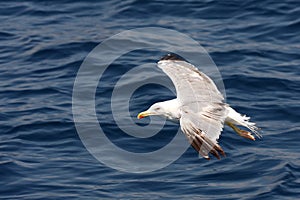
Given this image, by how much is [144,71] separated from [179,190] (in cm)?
360

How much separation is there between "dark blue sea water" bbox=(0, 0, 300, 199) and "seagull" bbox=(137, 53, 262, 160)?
4.45 feet

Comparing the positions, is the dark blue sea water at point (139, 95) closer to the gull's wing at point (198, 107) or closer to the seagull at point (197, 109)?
the seagull at point (197, 109)

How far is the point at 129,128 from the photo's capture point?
1324 centimetres

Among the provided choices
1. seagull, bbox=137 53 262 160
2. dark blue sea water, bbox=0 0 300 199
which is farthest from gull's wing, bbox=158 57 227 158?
dark blue sea water, bbox=0 0 300 199

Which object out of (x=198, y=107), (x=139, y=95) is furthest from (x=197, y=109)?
(x=139, y=95)

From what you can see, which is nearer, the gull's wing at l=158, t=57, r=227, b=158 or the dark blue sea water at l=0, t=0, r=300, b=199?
the gull's wing at l=158, t=57, r=227, b=158

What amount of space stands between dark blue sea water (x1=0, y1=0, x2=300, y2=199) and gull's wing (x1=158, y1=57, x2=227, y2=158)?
1946mm

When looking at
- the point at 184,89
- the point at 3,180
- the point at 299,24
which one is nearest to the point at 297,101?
the point at 299,24

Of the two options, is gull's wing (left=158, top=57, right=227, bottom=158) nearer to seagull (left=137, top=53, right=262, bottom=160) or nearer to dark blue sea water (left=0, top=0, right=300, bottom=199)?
seagull (left=137, top=53, right=262, bottom=160)

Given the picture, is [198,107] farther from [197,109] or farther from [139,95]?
[139,95]

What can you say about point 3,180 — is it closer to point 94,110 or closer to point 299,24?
point 94,110

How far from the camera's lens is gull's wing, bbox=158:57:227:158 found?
31.1ft

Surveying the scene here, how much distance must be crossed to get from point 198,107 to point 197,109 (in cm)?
5

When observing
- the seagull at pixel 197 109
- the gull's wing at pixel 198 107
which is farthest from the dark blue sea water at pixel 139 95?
the gull's wing at pixel 198 107
